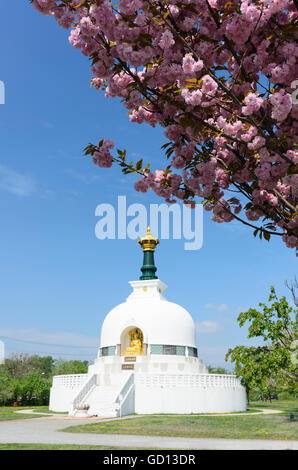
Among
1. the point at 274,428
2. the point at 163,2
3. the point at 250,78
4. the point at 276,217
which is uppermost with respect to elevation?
the point at 163,2

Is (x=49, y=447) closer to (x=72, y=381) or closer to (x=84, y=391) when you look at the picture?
(x=84, y=391)

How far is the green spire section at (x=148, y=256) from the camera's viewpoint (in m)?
40.8

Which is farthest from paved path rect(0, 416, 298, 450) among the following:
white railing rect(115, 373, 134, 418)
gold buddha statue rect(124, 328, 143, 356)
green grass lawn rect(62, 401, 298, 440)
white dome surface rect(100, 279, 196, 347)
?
white dome surface rect(100, 279, 196, 347)

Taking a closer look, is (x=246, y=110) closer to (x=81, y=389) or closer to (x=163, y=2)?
(x=163, y=2)

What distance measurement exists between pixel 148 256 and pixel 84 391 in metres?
16.3

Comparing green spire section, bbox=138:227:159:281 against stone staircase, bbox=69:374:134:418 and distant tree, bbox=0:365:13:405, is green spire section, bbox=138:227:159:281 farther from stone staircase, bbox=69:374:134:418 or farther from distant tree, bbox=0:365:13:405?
distant tree, bbox=0:365:13:405

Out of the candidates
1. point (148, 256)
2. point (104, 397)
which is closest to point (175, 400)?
point (104, 397)

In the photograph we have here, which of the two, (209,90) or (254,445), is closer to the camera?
(209,90)

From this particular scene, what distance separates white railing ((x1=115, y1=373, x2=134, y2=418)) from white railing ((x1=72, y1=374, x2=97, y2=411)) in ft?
9.17
